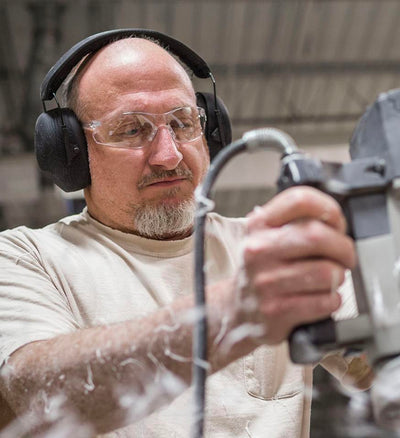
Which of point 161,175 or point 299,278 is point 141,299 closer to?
point 161,175

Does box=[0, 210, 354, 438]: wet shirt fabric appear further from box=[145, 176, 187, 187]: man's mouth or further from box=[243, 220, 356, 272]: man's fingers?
box=[243, 220, 356, 272]: man's fingers

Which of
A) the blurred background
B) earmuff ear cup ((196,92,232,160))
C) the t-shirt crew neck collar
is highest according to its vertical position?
earmuff ear cup ((196,92,232,160))

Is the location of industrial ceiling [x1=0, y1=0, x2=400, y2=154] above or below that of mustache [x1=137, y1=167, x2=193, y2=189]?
below

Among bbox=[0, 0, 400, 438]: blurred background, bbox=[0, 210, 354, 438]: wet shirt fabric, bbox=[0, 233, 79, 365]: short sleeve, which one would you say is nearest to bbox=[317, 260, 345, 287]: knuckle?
bbox=[0, 210, 354, 438]: wet shirt fabric

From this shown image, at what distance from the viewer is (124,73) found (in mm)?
1024

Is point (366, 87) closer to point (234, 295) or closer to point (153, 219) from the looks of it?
point (153, 219)

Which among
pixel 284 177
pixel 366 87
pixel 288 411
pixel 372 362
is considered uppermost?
pixel 284 177

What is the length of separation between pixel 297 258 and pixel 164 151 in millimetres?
500

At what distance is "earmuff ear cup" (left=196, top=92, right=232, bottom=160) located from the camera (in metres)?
1.15

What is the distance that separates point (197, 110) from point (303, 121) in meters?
4.20

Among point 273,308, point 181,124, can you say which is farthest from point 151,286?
point 273,308

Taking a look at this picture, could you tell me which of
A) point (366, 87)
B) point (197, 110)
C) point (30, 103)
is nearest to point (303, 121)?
point (366, 87)

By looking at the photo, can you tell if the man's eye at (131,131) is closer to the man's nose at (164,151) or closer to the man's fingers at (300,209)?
the man's nose at (164,151)

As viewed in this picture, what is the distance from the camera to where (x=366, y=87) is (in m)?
5.04
